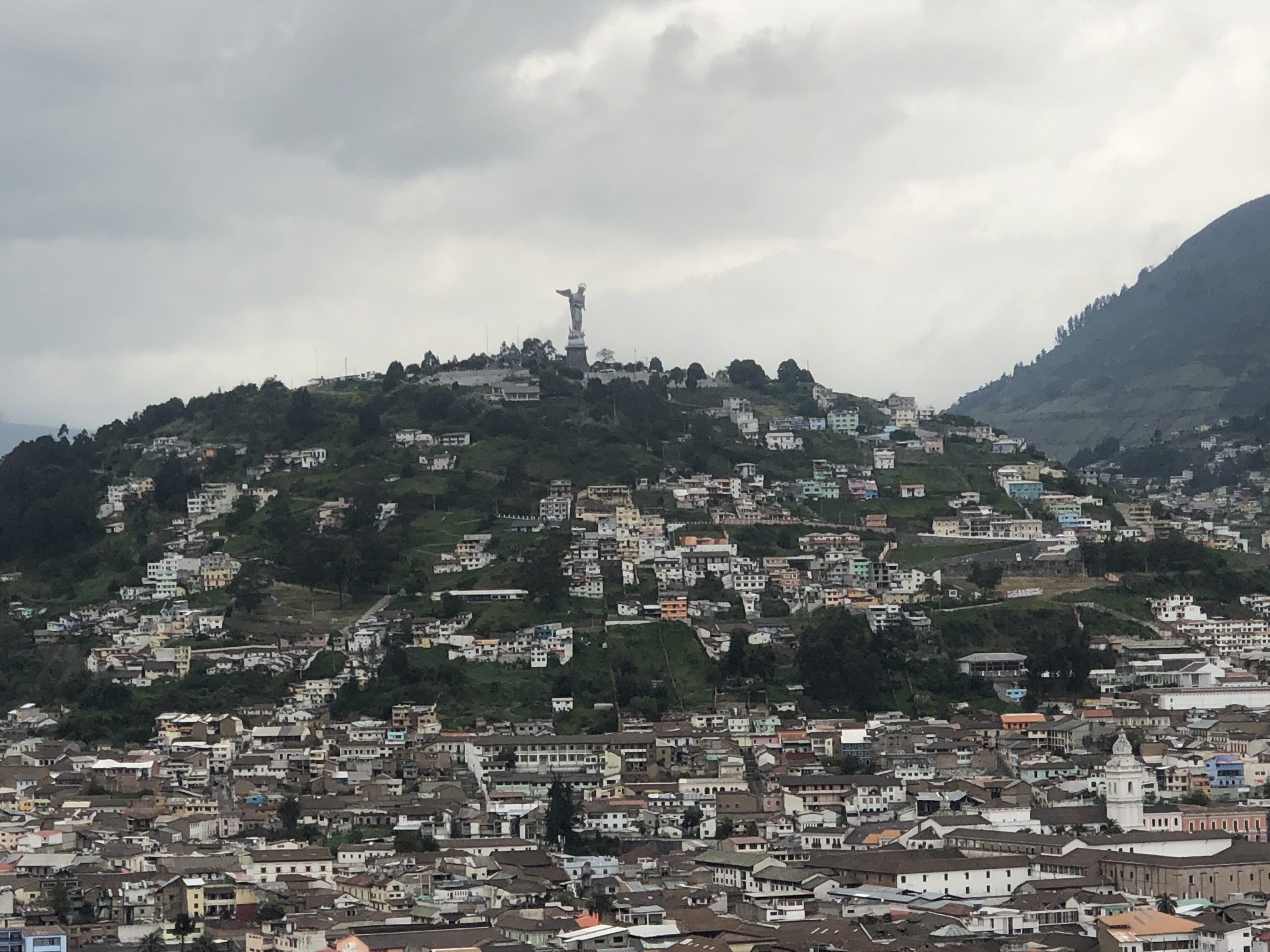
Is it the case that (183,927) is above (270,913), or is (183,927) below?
below

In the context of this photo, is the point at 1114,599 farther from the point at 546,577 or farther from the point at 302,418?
the point at 302,418

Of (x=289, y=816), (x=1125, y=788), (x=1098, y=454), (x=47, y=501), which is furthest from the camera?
(x=1098, y=454)

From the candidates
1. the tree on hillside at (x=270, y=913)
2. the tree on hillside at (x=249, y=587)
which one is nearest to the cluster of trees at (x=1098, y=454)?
the tree on hillside at (x=249, y=587)

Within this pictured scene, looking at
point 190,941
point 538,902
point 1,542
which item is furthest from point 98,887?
point 1,542

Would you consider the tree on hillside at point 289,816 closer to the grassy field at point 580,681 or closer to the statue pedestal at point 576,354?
the grassy field at point 580,681

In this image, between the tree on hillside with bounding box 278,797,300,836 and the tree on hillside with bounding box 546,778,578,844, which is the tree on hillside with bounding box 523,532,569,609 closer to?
the tree on hillside with bounding box 278,797,300,836

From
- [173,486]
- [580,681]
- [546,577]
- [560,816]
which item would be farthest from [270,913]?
[173,486]
